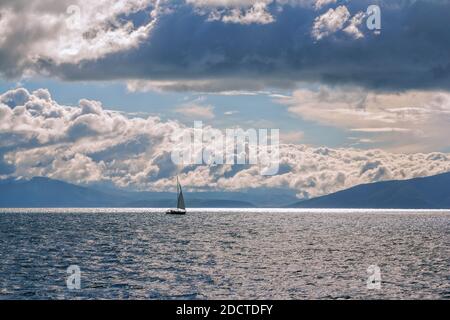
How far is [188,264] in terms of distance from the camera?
99438mm

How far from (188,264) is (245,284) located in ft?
79.1

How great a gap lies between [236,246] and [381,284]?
61.0m

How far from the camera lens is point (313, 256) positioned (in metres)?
114

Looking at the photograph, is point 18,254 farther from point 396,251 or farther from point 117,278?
point 396,251

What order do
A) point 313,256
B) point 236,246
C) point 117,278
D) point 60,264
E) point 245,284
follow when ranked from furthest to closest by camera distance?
point 236,246, point 313,256, point 60,264, point 117,278, point 245,284

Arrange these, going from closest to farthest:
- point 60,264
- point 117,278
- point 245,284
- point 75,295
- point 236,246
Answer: point 75,295
point 245,284
point 117,278
point 60,264
point 236,246

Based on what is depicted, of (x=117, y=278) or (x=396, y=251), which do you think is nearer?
(x=117, y=278)

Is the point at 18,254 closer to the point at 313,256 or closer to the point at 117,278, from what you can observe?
the point at 117,278

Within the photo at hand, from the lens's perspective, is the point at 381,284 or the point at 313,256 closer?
the point at 381,284

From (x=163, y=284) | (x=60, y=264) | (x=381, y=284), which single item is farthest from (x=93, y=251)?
(x=381, y=284)
